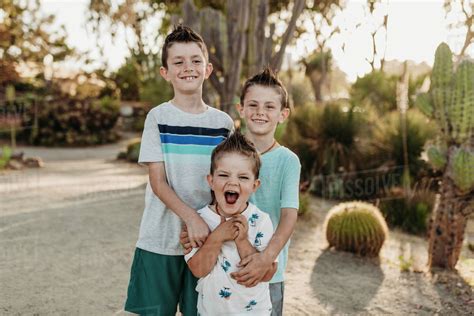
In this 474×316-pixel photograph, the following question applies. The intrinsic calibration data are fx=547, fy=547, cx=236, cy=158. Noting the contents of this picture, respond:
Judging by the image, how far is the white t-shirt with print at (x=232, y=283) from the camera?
1.94 metres

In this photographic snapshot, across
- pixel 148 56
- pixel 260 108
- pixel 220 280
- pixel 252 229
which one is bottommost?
pixel 220 280

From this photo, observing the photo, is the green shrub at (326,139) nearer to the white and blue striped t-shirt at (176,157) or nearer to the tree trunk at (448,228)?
the tree trunk at (448,228)

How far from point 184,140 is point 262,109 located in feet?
1.08

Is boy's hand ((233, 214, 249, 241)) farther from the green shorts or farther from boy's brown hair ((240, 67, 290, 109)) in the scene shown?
boy's brown hair ((240, 67, 290, 109))

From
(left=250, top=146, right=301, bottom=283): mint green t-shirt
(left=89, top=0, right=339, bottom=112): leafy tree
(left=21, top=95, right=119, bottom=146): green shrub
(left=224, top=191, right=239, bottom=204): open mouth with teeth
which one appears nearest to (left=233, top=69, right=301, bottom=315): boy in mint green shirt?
(left=250, top=146, right=301, bottom=283): mint green t-shirt

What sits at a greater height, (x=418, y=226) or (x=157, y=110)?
(x=157, y=110)

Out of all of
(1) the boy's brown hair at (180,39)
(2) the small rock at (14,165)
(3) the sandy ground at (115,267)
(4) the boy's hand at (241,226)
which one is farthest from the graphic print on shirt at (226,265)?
(2) the small rock at (14,165)

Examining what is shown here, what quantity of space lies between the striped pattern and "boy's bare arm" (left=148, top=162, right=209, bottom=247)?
0.26 ft

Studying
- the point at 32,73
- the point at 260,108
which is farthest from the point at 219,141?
the point at 32,73

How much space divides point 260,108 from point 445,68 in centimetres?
322

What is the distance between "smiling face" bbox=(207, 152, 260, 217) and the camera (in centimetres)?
194

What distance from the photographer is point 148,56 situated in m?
19.5

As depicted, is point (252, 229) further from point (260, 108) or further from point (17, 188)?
point (17, 188)

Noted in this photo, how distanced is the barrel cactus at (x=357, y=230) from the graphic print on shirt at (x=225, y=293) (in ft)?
11.5
